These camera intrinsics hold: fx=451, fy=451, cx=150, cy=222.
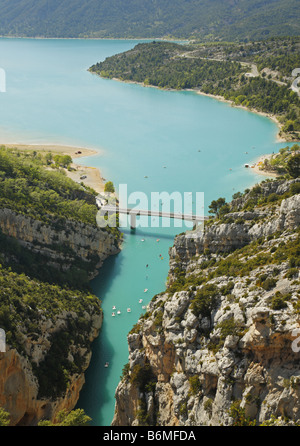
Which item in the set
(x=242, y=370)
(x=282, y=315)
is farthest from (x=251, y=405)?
(x=282, y=315)

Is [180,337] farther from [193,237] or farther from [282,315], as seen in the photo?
[193,237]

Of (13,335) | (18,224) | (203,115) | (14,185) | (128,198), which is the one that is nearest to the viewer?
(13,335)

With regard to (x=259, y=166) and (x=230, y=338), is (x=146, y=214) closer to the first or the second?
(x=259, y=166)

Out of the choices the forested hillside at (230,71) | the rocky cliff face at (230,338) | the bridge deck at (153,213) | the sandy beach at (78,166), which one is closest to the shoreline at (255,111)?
the forested hillside at (230,71)

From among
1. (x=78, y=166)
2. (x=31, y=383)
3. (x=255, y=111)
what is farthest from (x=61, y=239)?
(x=255, y=111)

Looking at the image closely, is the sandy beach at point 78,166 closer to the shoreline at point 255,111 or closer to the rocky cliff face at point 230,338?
the shoreline at point 255,111

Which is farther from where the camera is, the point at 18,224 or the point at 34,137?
the point at 34,137

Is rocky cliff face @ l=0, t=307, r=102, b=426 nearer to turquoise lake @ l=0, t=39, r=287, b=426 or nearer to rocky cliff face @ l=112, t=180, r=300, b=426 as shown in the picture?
turquoise lake @ l=0, t=39, r=287, b=426
